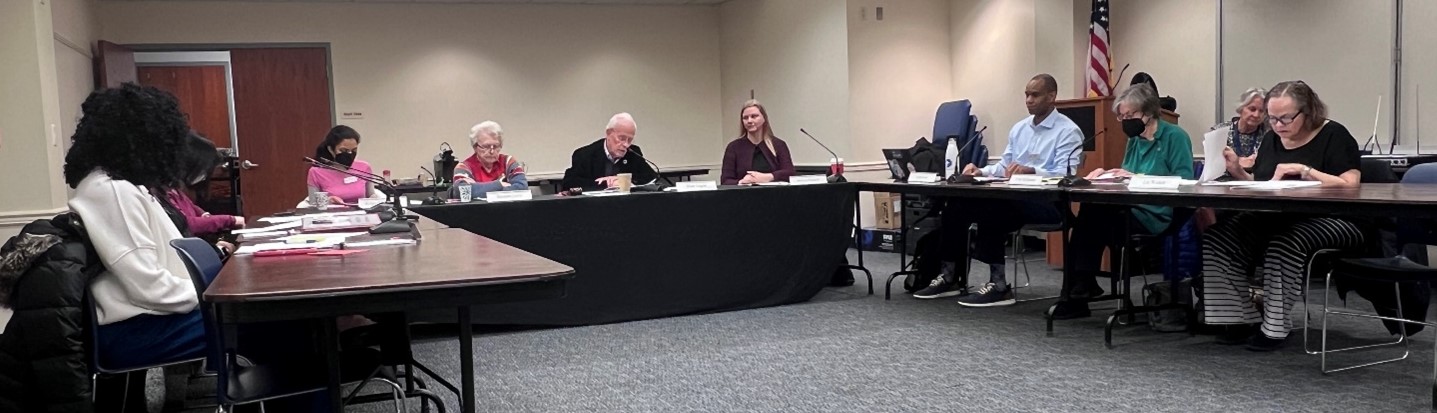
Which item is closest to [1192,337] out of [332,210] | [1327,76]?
[1327,76]

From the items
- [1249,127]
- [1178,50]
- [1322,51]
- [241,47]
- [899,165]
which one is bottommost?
[899,165]

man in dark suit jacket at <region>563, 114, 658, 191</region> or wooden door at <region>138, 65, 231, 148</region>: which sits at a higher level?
wooden door at <region>138, 65, 231, 148</region>

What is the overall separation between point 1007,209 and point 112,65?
628cm

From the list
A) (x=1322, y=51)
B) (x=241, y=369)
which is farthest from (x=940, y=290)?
(x=241, y=369)

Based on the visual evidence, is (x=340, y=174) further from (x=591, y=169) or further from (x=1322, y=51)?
(x=1322, y=51)

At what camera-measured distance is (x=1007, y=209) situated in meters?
4.88

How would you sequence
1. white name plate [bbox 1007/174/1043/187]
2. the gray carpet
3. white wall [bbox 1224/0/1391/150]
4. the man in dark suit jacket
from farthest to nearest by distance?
white wall [bbox 1224/0/1391/150] → the man in dark suit jacket → white name plate [bbox 1007/174/1043/187] → the gray carpet

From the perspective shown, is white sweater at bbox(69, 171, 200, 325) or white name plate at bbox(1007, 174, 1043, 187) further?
white name plate at bbox(1007, 174, 1043, 187)

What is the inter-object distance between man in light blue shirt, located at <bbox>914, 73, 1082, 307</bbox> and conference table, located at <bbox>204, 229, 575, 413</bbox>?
3081mm

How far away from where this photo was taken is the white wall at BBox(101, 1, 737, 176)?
859cm

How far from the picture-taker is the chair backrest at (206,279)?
6.93 feet

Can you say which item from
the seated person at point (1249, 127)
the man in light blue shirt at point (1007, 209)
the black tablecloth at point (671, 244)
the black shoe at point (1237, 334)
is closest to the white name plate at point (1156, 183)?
the black shoe at point (1237, 334)

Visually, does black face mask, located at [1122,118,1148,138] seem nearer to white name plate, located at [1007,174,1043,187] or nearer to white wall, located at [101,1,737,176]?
white name plate, located at [1007,174,1043,187]

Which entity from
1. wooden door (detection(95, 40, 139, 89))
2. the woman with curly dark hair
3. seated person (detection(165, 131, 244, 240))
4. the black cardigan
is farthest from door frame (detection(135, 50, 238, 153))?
the woman with curly dark hair
